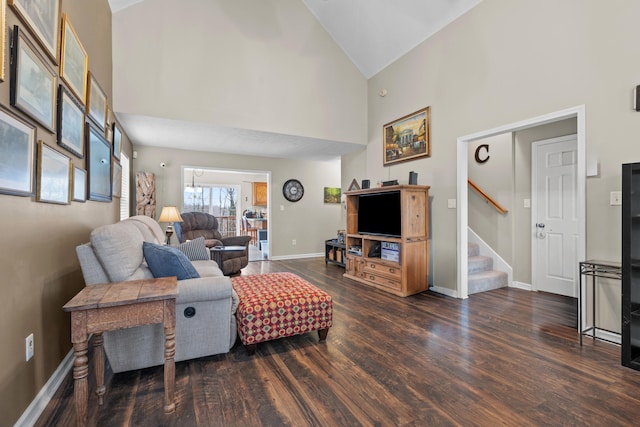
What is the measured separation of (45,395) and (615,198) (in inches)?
163

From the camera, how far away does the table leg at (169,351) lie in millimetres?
1580

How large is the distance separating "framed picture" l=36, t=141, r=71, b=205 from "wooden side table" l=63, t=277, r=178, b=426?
60cm

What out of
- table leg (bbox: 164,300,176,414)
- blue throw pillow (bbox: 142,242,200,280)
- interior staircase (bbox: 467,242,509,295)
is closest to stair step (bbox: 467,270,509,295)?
interior staircase (bbox: 467,242,509,295)

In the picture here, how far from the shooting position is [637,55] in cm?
230

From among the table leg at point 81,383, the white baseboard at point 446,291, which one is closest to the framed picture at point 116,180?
the table leg at point 81,383

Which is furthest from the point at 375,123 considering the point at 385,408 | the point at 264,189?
the point at 264,189

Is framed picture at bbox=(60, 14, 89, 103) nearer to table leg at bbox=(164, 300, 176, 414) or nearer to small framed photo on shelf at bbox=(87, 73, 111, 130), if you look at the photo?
small framed photo on shelf at bbox=(87, 73, 111, 130)

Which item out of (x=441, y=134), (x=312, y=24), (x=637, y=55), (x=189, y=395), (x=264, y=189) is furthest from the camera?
(x=264, y=189)

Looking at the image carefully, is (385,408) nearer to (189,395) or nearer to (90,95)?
(189,395)

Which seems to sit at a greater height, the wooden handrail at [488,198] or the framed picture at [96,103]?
the framed picture at [96,103]

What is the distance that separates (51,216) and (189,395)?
54.1 inches

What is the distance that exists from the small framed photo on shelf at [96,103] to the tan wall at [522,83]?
152 inches

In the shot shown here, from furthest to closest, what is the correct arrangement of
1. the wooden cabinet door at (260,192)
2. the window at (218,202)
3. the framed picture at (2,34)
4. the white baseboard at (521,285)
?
the wooden cabinet door at (260,192)
the window at (218,202)
the white baseboard at (521,285)
the framed picture at (2,34)

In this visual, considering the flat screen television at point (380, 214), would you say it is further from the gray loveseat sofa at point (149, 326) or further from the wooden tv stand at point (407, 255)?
the gray loveseat sofa at point (149, 326)
